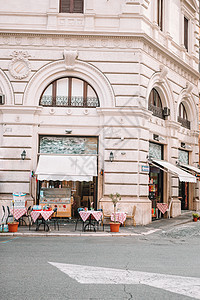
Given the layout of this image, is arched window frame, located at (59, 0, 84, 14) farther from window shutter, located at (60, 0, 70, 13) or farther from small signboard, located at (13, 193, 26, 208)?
small signboard, located at (13, 193, 26, 208)

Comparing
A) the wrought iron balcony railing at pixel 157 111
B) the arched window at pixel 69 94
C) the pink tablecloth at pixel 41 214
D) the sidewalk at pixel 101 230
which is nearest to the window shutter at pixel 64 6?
the arched window at pixel 69 94

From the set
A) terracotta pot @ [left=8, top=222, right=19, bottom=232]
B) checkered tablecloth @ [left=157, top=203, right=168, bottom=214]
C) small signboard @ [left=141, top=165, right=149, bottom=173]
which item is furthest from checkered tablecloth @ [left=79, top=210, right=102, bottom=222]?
checkered tablecloth @ [left=157, top=203, right=168, bottom=214]

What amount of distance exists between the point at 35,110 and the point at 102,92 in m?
3.28

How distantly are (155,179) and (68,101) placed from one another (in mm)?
6301

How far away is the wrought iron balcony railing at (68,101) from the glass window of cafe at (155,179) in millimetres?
3846

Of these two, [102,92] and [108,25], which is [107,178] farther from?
[108,25]

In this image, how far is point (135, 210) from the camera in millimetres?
17016

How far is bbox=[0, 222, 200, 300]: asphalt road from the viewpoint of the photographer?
5.82 meters

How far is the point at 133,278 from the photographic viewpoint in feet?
22.3

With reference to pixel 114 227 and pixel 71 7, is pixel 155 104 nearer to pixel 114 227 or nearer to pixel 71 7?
pixel 71 7

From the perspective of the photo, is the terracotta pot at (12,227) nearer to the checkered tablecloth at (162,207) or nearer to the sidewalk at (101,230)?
the sidewalk at (101,230)

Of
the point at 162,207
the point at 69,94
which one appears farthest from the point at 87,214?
the point at 69,94

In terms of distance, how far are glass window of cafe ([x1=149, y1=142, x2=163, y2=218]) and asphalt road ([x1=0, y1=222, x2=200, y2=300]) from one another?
23.6 ft

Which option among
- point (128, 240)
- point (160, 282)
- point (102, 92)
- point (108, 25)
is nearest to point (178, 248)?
point (128, 240)
